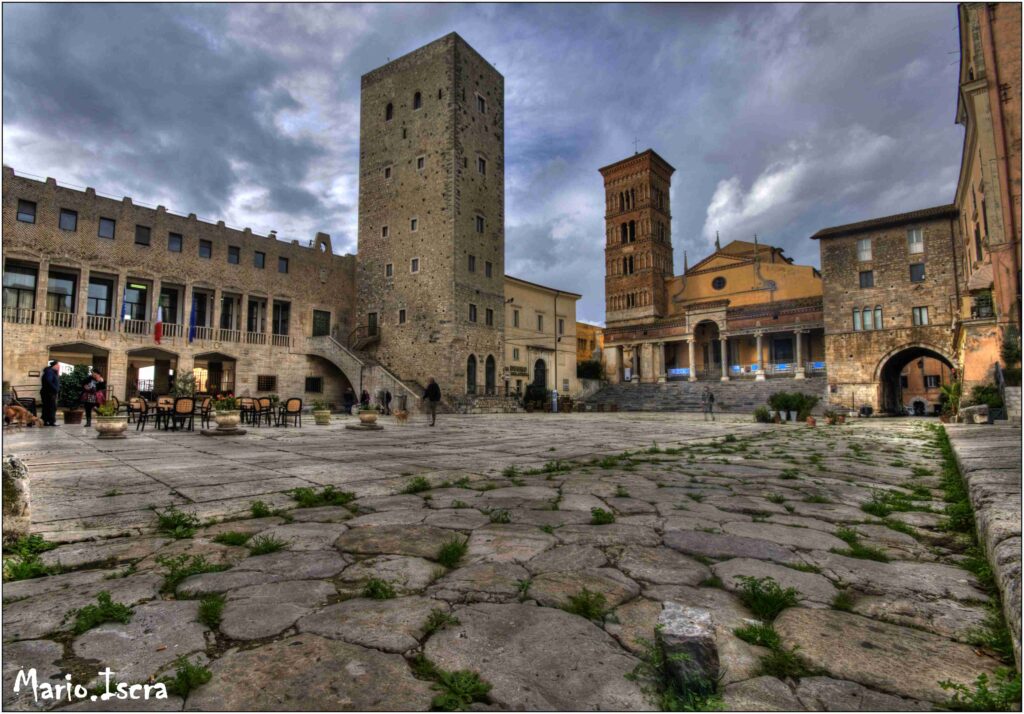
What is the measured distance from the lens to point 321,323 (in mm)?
29406

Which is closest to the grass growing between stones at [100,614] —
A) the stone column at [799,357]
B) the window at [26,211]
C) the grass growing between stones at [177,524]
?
the grass growing between stones at [177,524]

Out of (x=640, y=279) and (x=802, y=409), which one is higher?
(x=640, y=279)

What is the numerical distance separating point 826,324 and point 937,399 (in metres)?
14.1

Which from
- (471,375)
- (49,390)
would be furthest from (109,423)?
(471,375)

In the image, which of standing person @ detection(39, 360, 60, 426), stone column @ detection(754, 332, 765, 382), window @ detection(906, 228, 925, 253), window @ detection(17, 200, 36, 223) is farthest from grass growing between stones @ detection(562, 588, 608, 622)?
stone column @ detection(754, 332, 765, 382)

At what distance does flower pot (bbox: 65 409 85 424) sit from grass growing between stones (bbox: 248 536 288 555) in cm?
1549

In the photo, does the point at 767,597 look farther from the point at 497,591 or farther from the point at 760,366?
the point at 760,366

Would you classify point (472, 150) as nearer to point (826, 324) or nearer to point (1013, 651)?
point (826, 324)

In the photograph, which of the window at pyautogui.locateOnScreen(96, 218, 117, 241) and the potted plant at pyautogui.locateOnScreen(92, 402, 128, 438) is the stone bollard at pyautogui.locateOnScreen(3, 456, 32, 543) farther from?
the window at pyautogui.locateOnScreen(96, 218, 117, 241)

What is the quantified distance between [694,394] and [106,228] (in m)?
32.5

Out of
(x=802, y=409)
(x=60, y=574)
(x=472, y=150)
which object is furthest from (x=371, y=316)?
(x=60, y=574)

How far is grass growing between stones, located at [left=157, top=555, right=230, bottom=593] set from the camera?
7.83 ft

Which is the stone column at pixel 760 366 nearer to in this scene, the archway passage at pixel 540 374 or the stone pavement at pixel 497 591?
the archway passage at pixel 540 374

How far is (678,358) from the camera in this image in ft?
143
